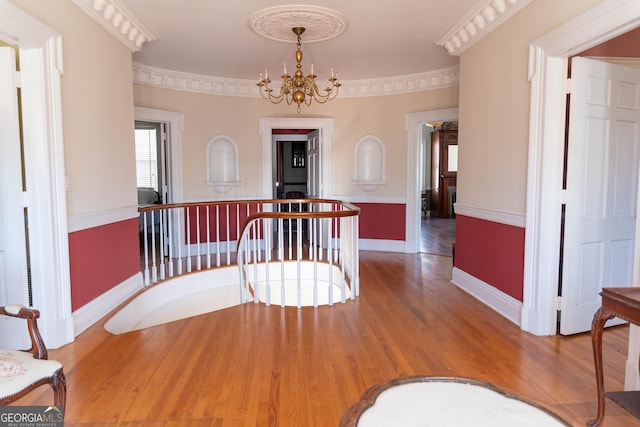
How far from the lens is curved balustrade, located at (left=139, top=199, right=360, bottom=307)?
391 centimetres

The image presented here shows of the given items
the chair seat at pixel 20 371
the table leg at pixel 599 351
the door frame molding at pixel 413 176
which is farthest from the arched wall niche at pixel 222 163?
the table leg at pixel 599 351

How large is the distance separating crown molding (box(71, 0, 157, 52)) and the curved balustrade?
1.73m

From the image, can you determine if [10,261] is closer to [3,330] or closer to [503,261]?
[3,330]

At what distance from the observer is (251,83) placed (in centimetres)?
640

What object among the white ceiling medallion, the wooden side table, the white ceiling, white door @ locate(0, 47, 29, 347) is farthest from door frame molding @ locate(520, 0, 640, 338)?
white door @ locate(0, 47, 29, 347)

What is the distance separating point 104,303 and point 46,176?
1.29 m

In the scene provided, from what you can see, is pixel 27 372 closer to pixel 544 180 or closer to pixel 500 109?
pixel 544 180

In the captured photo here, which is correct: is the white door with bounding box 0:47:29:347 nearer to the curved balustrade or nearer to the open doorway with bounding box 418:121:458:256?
the curved balustrade

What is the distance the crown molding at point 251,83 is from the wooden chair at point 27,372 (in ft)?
15.0

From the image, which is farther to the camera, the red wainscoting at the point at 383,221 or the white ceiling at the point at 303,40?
the red wainscoting at the point at 383,221

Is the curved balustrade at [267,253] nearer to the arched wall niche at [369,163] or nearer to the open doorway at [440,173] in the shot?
the arched wall niche at [369,163]

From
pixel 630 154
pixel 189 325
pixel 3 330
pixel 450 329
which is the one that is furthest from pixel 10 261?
pixel 630 154

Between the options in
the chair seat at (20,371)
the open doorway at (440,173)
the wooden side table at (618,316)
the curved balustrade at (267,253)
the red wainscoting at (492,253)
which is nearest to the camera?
the chair seat at (20,371)

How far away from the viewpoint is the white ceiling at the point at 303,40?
3617 mm
